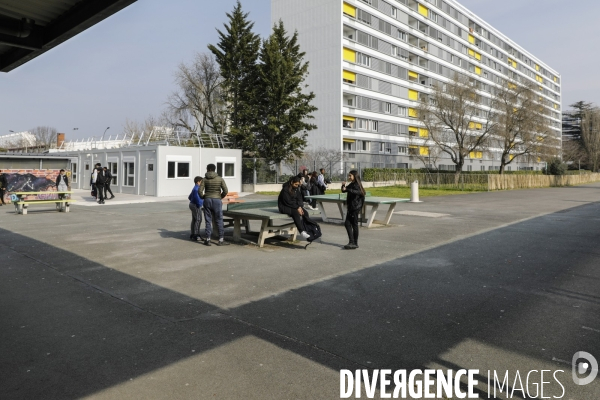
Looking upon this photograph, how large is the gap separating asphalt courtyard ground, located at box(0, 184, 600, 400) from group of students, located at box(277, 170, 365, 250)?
53cm

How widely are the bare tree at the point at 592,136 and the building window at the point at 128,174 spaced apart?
268 feet

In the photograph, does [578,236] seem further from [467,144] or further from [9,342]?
[467,144]

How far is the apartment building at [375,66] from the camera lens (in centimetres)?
4862

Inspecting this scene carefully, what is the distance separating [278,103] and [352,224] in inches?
1084

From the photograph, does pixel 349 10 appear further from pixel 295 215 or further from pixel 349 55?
pixel 295 215

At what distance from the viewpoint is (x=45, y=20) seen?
496 cm

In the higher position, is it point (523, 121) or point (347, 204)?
point (523, 121)

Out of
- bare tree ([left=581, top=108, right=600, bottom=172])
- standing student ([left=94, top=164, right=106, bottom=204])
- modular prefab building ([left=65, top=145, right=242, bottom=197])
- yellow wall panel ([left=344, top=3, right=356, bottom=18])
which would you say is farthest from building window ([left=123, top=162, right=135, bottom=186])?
bare tree ([left=581, top=108, right=600, bottom=172])

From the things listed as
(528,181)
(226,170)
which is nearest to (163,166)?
(226,170)

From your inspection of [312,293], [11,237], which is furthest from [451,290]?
[11,237]

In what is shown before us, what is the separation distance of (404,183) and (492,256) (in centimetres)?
3836

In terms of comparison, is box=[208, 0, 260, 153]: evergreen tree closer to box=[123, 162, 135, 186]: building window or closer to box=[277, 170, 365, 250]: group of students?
box=[123, 162, 135, 186]: building window

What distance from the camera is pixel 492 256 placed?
876 centimetres

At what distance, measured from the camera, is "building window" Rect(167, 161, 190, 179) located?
93.1 ft
